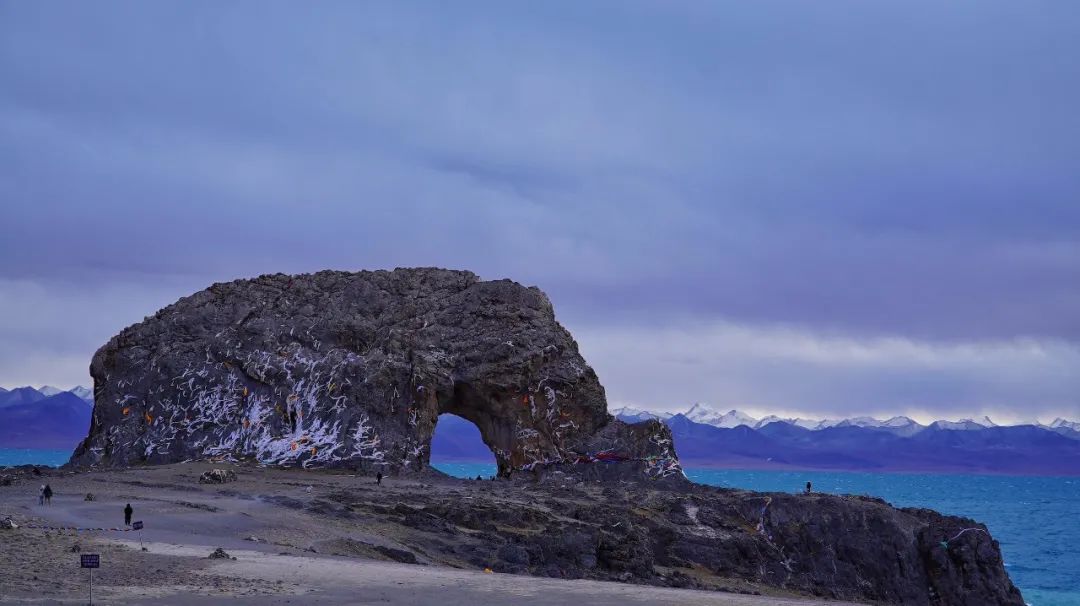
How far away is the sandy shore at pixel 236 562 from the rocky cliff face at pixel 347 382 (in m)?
9.18

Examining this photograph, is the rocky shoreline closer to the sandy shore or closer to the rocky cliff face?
the sandy shore

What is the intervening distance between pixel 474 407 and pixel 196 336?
12.6 m

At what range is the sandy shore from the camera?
17344mm

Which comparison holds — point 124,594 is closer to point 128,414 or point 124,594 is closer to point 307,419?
point 307,419

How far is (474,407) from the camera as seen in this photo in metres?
47.6

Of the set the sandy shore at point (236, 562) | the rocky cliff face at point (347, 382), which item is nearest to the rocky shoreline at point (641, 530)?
the sandy shore at point (236, 562)

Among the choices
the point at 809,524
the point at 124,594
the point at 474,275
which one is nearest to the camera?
the point at 124,594

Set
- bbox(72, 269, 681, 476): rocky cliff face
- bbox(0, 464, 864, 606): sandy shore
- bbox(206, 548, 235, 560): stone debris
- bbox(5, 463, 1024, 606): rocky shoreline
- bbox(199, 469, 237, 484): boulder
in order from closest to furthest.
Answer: bbox(0, 464, 864, 606): sandy shore, bbox(206, 548, 235, 560): stone debris, bbox(5, 463, 1024, 606): rocky shoreline, bbox(199, 469, 237, 484): boulder, bbox(72, 269, 681, 476): rocky cliff face

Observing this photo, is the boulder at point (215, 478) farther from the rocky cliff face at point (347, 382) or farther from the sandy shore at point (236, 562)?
the rocky cliff face at point (347, 382)

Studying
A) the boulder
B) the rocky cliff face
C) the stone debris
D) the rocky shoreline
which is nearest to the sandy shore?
the stone debris

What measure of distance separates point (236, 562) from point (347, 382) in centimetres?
2284

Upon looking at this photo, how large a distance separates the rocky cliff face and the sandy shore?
9.18 m

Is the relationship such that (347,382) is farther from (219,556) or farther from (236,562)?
(236,562)

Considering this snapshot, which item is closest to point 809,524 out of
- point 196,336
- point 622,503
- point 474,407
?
point 622,503
